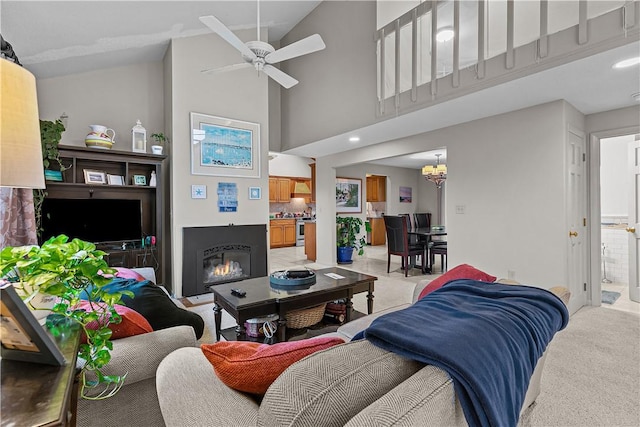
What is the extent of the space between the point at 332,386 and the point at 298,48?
2507 mm

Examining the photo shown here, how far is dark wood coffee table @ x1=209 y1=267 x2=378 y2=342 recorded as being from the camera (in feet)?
7.00

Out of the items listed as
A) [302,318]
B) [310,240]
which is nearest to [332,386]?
[302,318]

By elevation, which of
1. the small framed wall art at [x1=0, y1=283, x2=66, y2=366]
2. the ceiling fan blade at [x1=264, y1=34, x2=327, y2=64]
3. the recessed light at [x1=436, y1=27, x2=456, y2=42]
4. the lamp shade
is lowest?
the small framed wall art at [x1=0, y1=283, x2=66, y2=366]

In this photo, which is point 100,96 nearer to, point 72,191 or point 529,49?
point 72,191

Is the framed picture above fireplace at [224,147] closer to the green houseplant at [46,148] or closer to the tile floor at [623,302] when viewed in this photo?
the green houseplant at [46,148]

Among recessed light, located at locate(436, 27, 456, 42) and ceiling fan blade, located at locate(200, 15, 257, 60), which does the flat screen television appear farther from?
recessed light, located at locate(436, 27, 456, 42)

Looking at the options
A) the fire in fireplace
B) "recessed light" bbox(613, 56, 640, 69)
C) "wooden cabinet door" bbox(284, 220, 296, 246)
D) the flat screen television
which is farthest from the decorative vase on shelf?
"wooden cabinet door" bbox(284, 220, 296, 246)

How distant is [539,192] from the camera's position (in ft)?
10.9

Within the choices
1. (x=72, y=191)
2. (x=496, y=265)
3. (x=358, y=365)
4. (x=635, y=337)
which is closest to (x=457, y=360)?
(x=358, y=365)

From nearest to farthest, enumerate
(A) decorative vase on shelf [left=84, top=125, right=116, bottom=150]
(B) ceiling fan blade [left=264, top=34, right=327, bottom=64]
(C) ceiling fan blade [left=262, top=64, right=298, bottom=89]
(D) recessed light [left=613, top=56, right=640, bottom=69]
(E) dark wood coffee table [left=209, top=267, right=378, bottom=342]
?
(E) dark wood coffee table [left=209, top=267, right=378, bottom=342]
(D) recessed light [left=613, top=56, right=640, bottom=69]
(B) ceiling fan blade [left=264, top=34, right=327, bottom=64]
(C) ceiling fan blade [left=262, top=64, right=298, bottom=89]
(A) decorative vase on shelf [left=84, top=125, right=116, bottom=150]

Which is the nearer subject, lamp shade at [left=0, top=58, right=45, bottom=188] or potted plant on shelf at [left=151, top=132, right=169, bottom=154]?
lamp shade at [left=0, top=58, right=45, bottom=188]

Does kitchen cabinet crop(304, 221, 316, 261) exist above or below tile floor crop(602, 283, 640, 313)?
above

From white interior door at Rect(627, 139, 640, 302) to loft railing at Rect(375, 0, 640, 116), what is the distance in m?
1.84

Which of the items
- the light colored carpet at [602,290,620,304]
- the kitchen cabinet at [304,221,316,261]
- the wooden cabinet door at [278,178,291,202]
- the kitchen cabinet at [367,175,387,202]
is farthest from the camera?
the kitchen cabinet at [367,175,387,202]
